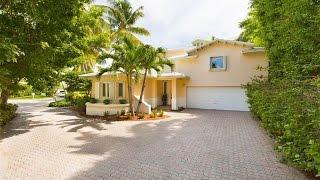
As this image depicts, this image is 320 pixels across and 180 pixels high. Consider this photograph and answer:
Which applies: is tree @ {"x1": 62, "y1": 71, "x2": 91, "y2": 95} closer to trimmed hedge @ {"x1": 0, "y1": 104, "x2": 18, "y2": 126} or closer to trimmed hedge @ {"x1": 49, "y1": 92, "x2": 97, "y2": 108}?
trimmed hedge @ {"x1": 49, "y1": 92, "x2": 97, "y2": 108}

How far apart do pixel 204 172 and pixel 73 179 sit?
3.75 meters

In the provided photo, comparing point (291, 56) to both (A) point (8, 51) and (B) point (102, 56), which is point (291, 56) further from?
(A) point (8, 51)

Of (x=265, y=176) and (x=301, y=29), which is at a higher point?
(x=301, y=29)

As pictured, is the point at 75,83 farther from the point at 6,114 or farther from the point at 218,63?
the point at 218,63

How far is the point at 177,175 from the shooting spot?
8.20m

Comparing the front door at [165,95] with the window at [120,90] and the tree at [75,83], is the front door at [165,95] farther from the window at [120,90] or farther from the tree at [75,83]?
the tree at [75,83]

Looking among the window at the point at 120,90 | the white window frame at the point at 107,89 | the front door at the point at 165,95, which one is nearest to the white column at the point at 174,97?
the front door at the point at 165,95

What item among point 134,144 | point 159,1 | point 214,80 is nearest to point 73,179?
point 134,144

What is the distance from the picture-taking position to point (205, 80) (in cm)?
2678

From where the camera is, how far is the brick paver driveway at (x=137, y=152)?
27.5 ft

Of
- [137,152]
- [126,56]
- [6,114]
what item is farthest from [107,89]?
[137,152]

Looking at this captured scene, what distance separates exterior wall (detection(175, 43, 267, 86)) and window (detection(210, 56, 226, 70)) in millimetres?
290

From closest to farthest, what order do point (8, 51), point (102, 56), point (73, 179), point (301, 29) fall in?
point (73, 179), point (8, 51), point (301, 29), point (102, 56)

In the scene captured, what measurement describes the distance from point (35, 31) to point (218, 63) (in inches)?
662
